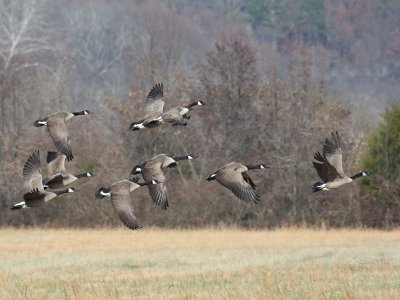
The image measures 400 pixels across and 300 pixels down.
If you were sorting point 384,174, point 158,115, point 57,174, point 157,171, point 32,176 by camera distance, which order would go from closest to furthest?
point 157,171 < point 57,174 < point 32,176 < point 158,115 < point 384,174

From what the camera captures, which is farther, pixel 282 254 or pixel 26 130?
pixel 26 130

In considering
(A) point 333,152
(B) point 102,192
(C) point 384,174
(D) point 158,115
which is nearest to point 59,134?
(D) point 158,115

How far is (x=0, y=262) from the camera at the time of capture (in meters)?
28.0

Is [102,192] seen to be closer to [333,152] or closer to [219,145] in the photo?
[333,152]

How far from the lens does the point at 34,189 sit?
1838 cm

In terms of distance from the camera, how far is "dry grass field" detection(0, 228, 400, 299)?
20.6 m

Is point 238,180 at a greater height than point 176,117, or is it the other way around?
point 176,117

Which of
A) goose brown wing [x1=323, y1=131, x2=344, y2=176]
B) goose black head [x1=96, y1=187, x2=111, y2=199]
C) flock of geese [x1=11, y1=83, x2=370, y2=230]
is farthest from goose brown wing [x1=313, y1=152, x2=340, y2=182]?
goose black head [x1=96, y1=187, x2=111, y2=199]

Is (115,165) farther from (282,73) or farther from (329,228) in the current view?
(282,73)

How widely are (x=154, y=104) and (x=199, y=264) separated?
7.53 m

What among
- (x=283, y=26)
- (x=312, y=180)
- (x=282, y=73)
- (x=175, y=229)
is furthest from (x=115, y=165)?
(x=283, y=26)

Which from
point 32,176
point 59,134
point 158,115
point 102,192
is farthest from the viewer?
point 158,115

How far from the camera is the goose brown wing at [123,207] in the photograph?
17.5m

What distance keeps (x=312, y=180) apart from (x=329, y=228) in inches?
70.0
